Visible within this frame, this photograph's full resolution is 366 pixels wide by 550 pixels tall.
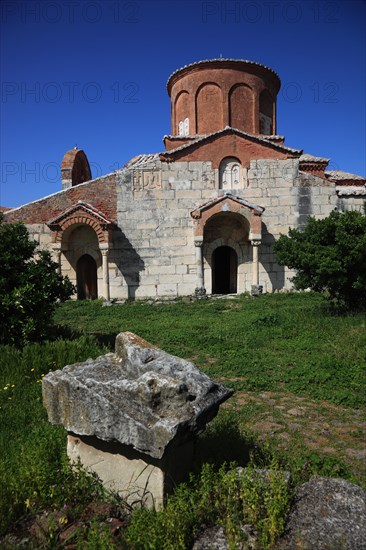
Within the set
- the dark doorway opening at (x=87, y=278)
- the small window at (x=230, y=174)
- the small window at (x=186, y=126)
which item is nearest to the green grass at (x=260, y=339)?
the dark doorway opening at (x=87, y=278)

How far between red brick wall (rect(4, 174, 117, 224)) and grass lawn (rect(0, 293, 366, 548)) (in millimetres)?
5946

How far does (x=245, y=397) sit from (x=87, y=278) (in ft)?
39.9

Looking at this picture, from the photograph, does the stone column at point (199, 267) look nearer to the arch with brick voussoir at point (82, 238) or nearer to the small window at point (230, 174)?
the small window at point (230, 174)

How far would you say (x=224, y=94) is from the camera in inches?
706

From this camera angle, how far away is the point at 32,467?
2658 mm

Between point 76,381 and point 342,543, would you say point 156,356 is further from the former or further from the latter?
point 342,543

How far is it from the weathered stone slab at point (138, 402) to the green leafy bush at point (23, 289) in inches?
154

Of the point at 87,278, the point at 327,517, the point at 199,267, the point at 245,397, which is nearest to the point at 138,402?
the point at 327,517

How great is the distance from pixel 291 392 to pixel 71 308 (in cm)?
973

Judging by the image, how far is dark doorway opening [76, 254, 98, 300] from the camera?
1593cm

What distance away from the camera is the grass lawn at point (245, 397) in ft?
8.75

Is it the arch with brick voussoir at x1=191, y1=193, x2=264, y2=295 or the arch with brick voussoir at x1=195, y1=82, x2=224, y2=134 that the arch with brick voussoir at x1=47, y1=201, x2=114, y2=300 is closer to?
the arch with brick voussoir at x1=191, y1=193, x2=264, y2=295

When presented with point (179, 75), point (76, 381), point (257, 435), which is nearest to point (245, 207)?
point (179, 75)

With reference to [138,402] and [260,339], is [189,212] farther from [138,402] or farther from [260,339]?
[138,402]
